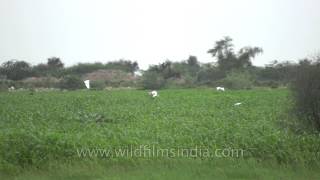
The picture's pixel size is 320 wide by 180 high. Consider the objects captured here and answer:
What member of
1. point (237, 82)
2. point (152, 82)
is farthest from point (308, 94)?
point (152, 82)

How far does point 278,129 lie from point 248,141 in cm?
281

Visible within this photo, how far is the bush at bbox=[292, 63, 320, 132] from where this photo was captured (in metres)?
12.0

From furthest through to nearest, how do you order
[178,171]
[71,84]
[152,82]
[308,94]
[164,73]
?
[164,73]
[71,84]
[152,82]
[308,94]
[178,171]

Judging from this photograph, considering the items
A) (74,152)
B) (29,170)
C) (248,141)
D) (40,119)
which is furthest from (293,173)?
(40,119)

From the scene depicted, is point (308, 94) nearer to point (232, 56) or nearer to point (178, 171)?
point (178, 171)

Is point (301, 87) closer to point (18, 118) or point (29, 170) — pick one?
point (29, 170)

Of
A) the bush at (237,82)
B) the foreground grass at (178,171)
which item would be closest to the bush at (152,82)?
the bush at (237,82)

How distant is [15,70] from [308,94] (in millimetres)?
74525

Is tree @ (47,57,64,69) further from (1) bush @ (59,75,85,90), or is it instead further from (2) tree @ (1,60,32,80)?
(1) bush @ (59,75,85,90)

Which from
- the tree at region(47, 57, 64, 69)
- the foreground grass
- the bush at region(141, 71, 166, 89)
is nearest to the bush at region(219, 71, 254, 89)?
the bush at region(141, 71, 166, 89)

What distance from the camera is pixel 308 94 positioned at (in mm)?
12109

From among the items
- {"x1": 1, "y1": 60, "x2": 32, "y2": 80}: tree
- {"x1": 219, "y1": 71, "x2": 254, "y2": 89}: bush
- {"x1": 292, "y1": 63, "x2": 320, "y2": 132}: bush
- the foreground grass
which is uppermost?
{"x1": 1, "y1": 60, "x2": 32, "y2": 80}: tree

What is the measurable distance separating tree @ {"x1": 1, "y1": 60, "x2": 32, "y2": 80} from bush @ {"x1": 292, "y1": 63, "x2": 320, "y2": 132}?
7339cm

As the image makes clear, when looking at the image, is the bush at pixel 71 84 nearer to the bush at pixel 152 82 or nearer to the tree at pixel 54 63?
the bush at pixel 152 82
